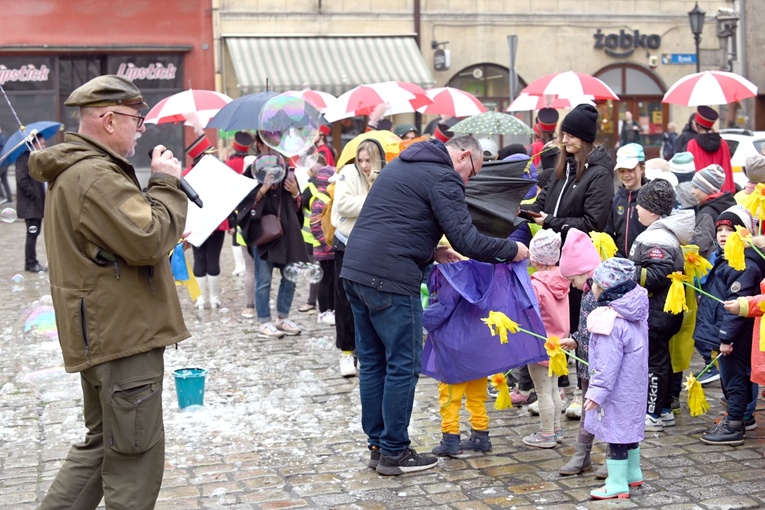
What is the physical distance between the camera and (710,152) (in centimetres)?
1027

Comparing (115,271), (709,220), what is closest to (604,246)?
(709,220)

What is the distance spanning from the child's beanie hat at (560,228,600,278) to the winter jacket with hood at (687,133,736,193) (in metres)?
4.69

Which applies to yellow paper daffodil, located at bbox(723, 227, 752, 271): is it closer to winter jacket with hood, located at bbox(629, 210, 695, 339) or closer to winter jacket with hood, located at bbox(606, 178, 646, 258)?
winter jacket with hood, located at bbox(629, 210, 695, 339)

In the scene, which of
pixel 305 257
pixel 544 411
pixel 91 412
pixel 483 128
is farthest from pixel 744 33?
pixel 91 412

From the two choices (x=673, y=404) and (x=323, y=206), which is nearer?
(x=673, y=404)

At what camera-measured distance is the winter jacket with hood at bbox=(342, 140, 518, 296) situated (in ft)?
17.8

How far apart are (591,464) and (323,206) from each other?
145 inches

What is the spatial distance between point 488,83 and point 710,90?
1417 cm

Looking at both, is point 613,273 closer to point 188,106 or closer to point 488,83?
point 188,106

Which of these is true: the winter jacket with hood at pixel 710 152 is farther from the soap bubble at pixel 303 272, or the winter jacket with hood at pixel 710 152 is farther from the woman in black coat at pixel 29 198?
the woman in black coat at pixel 29 198

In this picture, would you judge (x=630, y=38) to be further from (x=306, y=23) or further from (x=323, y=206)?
(x=323, y=206)

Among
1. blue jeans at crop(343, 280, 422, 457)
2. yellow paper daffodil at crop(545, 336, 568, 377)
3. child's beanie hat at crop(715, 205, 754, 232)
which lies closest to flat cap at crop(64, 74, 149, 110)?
blue jeans at crop(343, 280, 422, 457)

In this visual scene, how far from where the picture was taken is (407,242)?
547 cm

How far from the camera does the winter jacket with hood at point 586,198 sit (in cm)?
677
